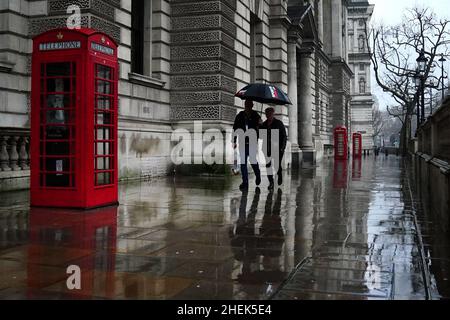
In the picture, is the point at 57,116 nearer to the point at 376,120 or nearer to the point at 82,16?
the point at 82,16

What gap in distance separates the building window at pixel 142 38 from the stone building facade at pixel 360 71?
62551mm

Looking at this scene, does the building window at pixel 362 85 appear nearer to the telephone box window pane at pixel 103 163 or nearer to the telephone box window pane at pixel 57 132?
the telephone box window pane at pixel 103 163

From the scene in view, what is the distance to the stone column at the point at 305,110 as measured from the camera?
27266 mm

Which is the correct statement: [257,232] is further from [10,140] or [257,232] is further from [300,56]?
[300,56]

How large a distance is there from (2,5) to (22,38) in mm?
776

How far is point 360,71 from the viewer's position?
7981 cm

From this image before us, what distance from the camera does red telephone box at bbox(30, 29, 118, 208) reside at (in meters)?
7.38

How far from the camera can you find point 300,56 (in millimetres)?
27734

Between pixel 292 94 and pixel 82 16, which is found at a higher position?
pixel 82 16

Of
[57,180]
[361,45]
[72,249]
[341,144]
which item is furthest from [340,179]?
[361,45]

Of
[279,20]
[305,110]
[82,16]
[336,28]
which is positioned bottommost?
[305,110]

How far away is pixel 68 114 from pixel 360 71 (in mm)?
77191

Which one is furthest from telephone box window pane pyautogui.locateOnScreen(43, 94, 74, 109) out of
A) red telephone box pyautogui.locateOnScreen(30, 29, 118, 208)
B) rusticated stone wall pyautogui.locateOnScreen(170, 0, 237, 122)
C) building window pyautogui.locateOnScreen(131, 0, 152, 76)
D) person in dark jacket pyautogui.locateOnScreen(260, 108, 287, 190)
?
rusticated stone wall pyautogui.locateOnScreen(170, 0, 237, 122)

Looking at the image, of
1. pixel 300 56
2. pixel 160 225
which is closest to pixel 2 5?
pixel 160 225
